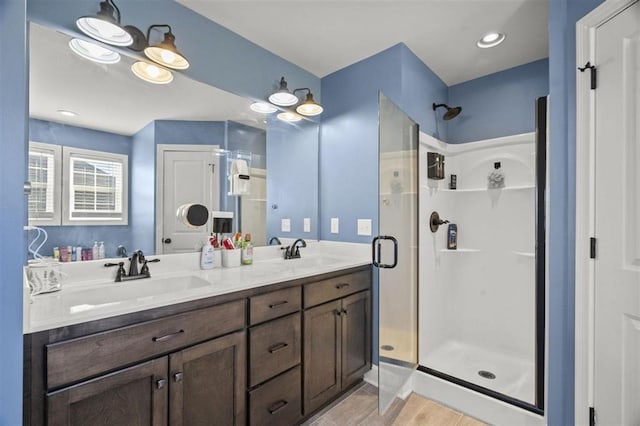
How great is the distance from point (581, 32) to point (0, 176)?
7.82 ft

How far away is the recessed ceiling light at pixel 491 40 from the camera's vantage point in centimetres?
217

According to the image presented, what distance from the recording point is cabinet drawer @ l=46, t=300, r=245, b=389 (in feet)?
3.09

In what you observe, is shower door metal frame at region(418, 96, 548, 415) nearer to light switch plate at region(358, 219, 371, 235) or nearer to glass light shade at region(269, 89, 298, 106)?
light switch plate at region(358, 219, 371, 235)

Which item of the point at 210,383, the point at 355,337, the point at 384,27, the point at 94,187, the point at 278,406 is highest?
the point at 384,27

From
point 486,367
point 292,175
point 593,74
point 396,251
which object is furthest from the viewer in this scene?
point 292,175

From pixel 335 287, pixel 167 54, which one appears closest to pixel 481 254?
pixel 335 287

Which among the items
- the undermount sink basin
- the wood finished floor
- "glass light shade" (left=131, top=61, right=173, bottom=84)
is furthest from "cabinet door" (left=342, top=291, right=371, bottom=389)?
"glass light shade" (left=131, top=61, right=173, bottom=84)

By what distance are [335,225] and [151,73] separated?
170 cm

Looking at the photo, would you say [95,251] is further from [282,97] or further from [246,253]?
[282,97]

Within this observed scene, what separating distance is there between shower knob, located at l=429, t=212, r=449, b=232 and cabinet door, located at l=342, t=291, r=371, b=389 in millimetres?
893

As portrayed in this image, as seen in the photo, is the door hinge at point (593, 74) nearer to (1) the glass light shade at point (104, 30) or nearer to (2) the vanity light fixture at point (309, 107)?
(2) the vanity light fixture at point (309, 107)

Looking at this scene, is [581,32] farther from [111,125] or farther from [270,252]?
[111,125]

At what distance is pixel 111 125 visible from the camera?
1562 mm

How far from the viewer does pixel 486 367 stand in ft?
8.05
